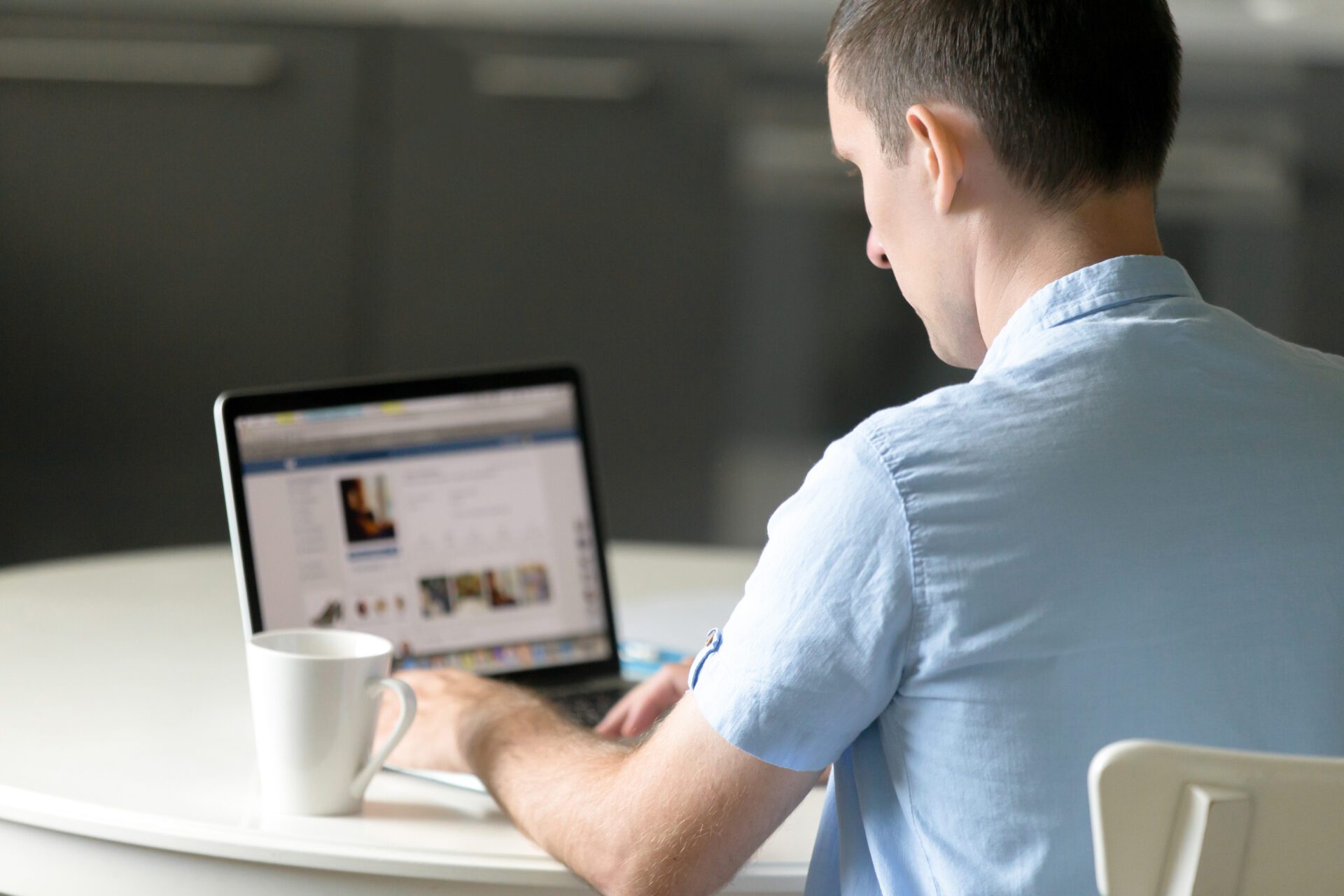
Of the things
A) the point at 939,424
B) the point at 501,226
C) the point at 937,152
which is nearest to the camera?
the point at 939,424

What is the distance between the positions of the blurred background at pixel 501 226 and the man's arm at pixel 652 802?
2.20 meters

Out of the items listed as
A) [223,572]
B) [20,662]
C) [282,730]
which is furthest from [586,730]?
[223,572]

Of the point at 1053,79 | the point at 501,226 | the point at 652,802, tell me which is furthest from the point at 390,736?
the point at 501,226

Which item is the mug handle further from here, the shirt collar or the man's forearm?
the shirt collar

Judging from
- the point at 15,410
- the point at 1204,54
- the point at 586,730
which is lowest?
the point at 586,730

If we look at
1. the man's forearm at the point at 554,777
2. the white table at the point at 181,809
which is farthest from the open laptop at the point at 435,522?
the man's forearm at the point at 554,777

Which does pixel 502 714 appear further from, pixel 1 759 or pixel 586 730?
pixel 1 759

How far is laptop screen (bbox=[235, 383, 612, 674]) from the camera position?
3.93ft

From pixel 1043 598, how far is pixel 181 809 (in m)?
0.54

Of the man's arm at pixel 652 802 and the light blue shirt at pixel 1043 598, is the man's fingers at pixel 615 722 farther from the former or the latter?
the light blue shirt at pixel 1043 598

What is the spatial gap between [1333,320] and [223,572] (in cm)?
248

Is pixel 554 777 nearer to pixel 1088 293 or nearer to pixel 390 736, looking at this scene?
pixel 390 736

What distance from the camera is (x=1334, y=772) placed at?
629 mm

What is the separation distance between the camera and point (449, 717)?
40.4 inches
